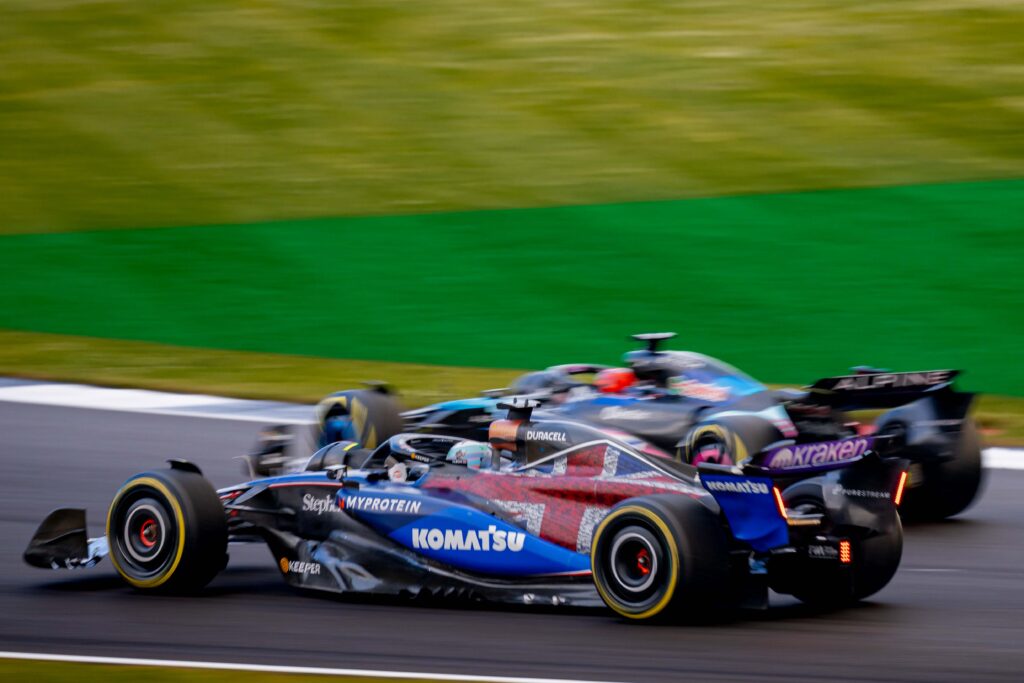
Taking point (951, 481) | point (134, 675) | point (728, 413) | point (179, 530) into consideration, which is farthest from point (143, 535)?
point (951, 481)

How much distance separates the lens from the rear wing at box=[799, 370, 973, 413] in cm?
1139

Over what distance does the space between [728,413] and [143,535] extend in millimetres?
4273

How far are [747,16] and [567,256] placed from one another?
30.6 ft

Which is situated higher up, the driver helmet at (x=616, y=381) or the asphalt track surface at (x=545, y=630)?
the driver helmet at (x=616, y=381)

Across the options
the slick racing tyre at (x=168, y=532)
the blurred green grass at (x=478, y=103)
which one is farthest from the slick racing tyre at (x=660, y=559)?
the blurred green grass at (x=478, y=103)

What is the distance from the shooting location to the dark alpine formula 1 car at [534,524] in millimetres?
7871

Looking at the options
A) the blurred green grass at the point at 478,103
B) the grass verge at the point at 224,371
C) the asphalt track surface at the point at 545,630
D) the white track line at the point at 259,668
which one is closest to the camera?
the white track line at the point at 259,668

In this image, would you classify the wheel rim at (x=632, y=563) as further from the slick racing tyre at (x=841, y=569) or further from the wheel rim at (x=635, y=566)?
the slick racing tyre at (x=841, y=569)

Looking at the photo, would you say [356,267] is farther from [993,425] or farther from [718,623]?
[718,623]

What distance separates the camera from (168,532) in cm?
898

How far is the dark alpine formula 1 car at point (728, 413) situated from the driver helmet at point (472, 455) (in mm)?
1855

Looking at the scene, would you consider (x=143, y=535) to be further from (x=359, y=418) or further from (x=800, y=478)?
(x=800, y=478)

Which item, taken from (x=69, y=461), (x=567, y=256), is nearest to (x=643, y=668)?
(x=69, y=461)

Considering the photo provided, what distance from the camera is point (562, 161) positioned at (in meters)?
23.8
